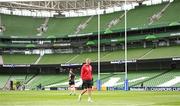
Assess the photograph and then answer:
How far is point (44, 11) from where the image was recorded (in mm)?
99500

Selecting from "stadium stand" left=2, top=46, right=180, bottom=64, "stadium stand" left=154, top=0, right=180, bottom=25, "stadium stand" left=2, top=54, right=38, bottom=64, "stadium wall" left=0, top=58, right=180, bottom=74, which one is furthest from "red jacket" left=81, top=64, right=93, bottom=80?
"stadium stand" left=2, top=54, right=38, bottom=64

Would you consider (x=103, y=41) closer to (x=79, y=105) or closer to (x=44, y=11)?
(x=44, y=11)

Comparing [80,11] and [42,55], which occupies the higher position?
[80,11]

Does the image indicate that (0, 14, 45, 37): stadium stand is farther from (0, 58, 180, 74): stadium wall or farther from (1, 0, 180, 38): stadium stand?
(0, 58, 180, 74): stadium wall

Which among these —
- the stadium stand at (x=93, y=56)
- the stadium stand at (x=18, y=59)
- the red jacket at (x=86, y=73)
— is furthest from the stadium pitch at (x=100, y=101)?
the stadium stand at (x=18, y=59)

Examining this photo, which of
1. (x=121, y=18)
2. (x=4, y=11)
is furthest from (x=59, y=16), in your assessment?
(x=121, y=18)

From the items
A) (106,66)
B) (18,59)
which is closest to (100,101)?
(106,66)

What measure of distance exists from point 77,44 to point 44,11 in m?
16.9

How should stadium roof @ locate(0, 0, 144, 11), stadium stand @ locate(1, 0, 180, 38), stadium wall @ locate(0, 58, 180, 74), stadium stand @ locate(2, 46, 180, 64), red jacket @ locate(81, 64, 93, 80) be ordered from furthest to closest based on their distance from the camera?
stadium roof @ locate(0, 0, 144, 11) < stadium stand @ locate(1, 0, 180, 38) < stadium stand @ locate(2, 46, 180, 64) < stadium wall @ locate(0, 58, 180, 74) < red jacket @ locate(81, 64, 93, 80)

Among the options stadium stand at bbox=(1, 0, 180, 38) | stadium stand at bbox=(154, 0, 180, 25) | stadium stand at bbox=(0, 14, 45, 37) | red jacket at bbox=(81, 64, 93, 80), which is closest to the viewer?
red jacket at bbox=(81, 64, 93, 80)

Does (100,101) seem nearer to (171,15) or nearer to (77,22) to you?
(171,15)

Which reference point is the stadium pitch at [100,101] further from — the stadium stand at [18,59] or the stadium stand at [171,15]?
the stadium stand at [18,59]

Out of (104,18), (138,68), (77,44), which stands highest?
(104,18)

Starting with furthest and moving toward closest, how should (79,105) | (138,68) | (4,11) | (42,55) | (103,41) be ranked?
(4,11) → (42,55) → (103,41) → (138,68) → (79,105)
